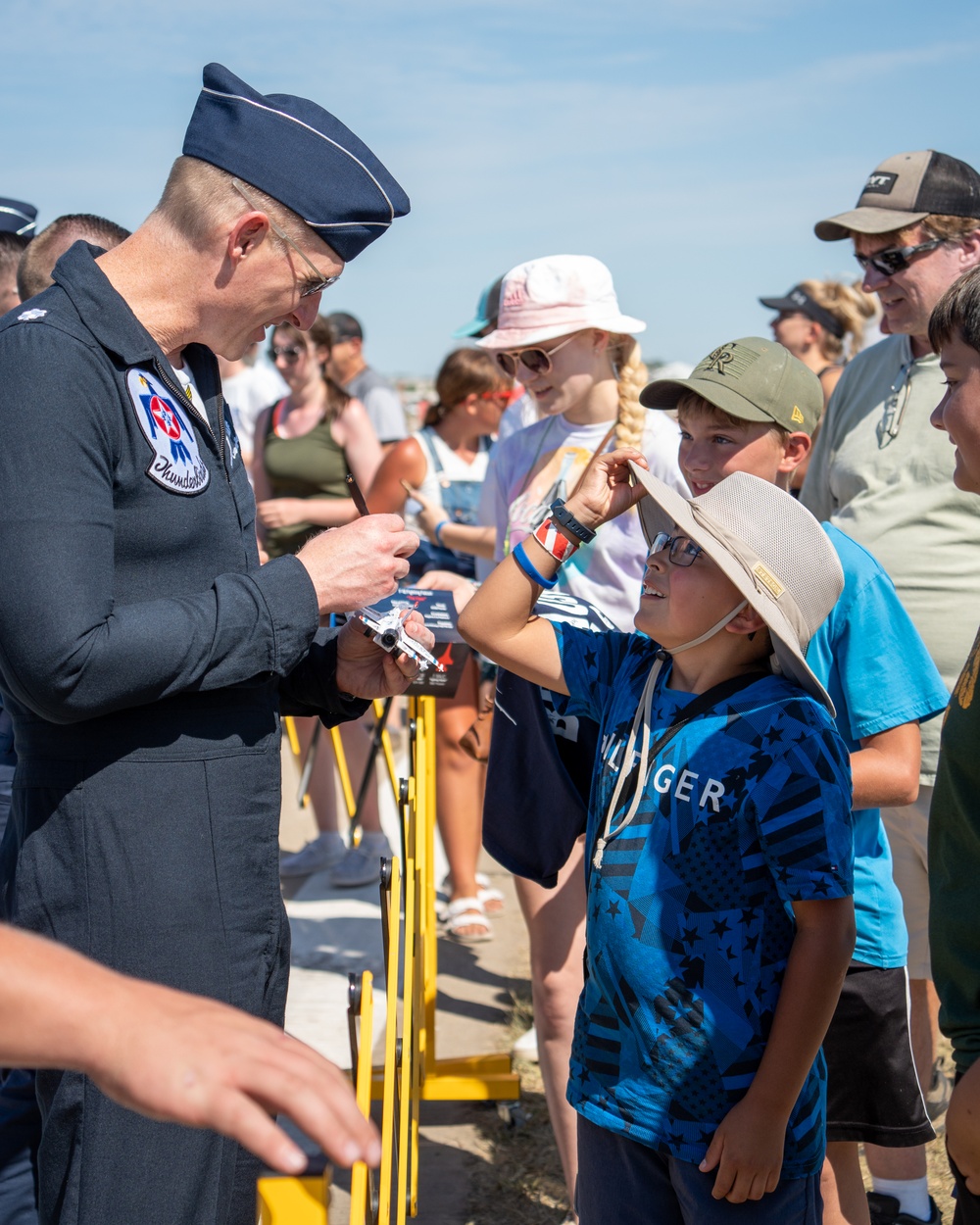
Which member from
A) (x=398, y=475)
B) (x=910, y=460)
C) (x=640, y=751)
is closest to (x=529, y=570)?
(x=640, y=751)

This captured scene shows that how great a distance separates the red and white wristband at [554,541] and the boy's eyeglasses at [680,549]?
0.21m

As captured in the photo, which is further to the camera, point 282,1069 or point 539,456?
point 539,456

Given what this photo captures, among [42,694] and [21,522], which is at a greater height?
[21,522]

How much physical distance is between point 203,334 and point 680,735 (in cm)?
97

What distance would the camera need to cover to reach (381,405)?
6.89 metres

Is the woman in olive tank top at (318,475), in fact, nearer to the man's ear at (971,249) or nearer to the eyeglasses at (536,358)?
the eyeglasses at (536,358)

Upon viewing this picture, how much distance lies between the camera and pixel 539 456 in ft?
11.0

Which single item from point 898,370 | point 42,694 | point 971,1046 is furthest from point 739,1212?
point 898,370

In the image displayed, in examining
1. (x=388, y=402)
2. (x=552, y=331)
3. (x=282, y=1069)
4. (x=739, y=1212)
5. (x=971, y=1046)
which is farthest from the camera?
(x=388, y=402)

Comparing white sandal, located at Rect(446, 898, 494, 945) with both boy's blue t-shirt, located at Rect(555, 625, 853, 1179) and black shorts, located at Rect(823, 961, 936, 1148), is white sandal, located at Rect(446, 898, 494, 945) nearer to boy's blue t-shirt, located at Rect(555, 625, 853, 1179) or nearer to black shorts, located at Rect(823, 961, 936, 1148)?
black shorts, located at Rect(823, 961, 936, 1148)

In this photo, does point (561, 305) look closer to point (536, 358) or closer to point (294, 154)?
point (536, 358)

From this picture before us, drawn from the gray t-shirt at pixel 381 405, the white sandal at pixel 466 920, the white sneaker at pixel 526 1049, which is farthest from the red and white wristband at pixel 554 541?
the gray t-shirt at pixel 381 405

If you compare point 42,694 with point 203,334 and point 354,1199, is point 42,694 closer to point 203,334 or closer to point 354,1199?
point 203,334

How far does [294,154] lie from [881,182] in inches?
89.8
